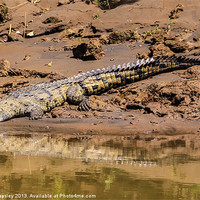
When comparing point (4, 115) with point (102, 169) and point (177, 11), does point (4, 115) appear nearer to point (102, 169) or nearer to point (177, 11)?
point (102, 169)

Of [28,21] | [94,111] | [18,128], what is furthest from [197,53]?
[28,21]

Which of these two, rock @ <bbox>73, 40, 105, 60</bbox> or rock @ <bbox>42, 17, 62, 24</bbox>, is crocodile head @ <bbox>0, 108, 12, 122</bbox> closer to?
rock @ <bbox>73, 40, 105, 60</bbox>

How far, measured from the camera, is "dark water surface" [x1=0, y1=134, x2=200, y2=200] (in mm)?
2539

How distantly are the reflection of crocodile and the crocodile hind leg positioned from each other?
1.56 metres

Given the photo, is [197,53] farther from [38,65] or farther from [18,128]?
[18,128]

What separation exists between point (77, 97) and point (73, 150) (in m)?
2.66

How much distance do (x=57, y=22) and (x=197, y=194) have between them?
1071 centimetres

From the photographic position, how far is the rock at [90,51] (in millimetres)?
8367

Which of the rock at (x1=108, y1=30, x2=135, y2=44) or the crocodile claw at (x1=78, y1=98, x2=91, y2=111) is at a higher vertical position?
the rock at (x1=108, y1=30, x2=135, y2=44)

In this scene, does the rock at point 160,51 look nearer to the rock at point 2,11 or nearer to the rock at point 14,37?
the rock at point 14,37

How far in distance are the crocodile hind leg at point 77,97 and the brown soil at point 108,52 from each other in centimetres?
17

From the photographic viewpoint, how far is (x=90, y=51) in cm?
838

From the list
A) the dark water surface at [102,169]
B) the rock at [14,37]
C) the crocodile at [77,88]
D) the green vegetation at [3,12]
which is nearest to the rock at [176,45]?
the crocodile at [77,88]

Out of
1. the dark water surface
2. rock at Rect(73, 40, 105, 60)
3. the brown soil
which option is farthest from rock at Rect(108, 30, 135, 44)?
the dark water surface
